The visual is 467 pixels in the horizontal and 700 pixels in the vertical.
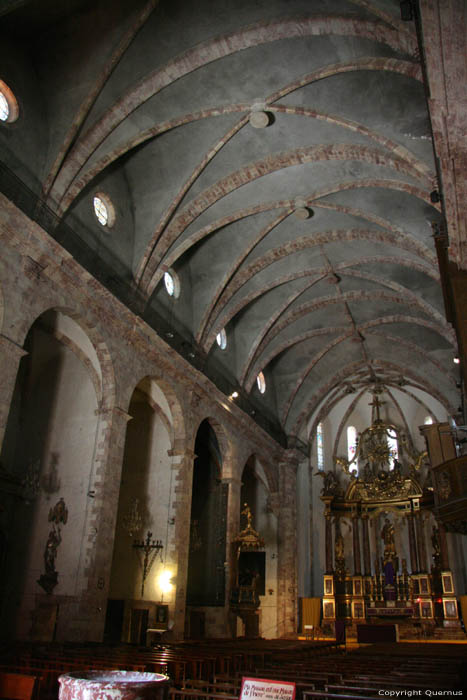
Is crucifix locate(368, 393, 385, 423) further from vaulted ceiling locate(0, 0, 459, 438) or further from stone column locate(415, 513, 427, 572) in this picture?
vaulted ceiling locate(0, 0, 459, 438)

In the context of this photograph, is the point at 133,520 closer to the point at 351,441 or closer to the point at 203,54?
the point at 203,54

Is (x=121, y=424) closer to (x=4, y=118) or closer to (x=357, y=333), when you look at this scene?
(x=4, y=118)

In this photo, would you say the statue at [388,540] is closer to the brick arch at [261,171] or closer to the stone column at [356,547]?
the stone column at [356,547]

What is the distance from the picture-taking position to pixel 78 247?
50.1 ft

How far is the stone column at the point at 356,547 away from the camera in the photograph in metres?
29.0

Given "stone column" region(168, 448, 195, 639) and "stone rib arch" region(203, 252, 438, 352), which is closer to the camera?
"stone column" region(168, 448, 195, 639)

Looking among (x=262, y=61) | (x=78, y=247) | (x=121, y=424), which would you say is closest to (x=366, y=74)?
(x=262, y=61)

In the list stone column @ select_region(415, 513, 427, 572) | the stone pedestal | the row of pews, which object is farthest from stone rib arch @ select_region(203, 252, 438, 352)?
the stone pedestal

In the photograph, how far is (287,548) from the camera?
26.6m

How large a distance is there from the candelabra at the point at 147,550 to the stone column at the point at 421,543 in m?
15.9

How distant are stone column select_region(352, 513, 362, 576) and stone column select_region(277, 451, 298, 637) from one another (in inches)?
167

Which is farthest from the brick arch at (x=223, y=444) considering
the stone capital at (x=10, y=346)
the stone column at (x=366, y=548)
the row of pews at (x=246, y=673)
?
the row of pews at (x=246, y=673)

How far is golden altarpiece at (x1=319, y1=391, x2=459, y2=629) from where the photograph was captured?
86.9 feet

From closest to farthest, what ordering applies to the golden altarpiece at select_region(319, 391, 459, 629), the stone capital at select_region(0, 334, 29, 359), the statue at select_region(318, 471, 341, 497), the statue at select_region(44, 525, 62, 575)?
the stone capital at select_region(0, 334, 29, 359)
the statue at select_region(44, 525, 62, 575)
the golden altarpiece at select_region(319, 391, 459, 629)
the statue at select_region(318, 471, 341, 497)
